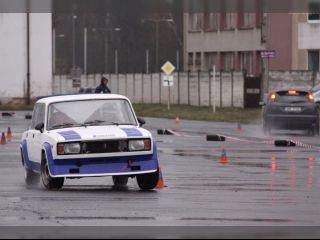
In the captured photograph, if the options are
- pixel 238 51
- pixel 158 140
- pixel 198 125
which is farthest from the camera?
pixel 238 51

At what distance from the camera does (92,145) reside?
1847 centimetres

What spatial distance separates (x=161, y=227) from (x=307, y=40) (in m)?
61.2

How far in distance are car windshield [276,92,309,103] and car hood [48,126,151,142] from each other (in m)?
20.4

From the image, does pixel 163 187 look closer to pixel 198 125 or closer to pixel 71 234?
pixel 71 234

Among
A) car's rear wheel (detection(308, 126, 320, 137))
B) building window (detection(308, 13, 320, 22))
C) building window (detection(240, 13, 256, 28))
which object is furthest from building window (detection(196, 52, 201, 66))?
car's rear wheel (detection(308, 126, 320, 137))

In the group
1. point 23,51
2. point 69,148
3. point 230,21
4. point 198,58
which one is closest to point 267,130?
point 69,148

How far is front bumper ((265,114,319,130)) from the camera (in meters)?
38.7

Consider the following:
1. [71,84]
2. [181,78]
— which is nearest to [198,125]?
[181,78]

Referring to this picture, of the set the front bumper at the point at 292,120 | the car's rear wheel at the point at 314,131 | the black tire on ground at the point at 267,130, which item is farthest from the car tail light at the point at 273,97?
the car's rear wheel at the point at 314,131

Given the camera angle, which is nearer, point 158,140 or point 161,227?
point 161,227

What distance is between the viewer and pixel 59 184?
1880 cm

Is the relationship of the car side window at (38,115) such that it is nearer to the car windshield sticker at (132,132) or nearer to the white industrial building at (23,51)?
the car windshield sticker at (132,132)

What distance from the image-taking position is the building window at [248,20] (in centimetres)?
8044

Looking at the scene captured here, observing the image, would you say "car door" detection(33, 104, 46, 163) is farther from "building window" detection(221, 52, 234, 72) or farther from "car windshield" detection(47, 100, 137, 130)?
"building window" detection(221, 52, 234, 72)
